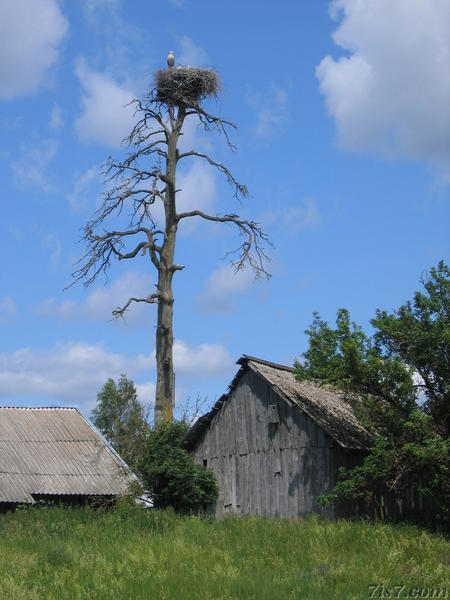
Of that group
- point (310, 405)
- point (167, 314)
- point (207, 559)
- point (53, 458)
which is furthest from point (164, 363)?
point (207, 559)

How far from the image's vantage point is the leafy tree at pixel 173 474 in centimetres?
2433

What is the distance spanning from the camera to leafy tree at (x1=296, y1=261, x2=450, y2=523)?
1928 centimetres

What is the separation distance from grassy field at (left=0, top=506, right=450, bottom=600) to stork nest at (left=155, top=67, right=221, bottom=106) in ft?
51.4

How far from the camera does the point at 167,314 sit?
2645 cm

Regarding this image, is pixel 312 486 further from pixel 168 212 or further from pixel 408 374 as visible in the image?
pixel 168 212

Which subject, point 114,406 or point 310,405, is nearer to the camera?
point 310,405

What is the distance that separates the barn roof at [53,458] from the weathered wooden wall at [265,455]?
351cm

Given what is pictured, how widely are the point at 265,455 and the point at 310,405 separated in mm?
2052

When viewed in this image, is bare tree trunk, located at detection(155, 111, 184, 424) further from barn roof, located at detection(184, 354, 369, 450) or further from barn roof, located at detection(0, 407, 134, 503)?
barn roof, located at detection(0, 407, 134, 503)

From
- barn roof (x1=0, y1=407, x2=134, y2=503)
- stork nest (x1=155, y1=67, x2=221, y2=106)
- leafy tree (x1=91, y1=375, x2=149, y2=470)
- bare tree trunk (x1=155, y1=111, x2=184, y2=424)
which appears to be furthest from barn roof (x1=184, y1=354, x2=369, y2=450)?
leafy tree (x1=91, y1=375, x2=149, y2=470)

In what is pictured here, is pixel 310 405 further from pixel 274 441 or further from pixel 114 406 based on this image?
pixel 114 406

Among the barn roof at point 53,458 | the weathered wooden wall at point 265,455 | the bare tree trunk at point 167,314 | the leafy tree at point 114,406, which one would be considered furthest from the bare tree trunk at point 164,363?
the leafy tree at point 114,406

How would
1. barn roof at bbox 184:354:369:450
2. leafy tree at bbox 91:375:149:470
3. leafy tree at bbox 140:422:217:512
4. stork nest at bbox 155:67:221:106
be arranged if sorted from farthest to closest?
leafy tree at bbox 91:375:149:470, stork nest at bbox 155:67:221:106, leafy tree at bbox 140:422:217:512, barn roof at bbox 184:354:369:450

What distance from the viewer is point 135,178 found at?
91.4ft
